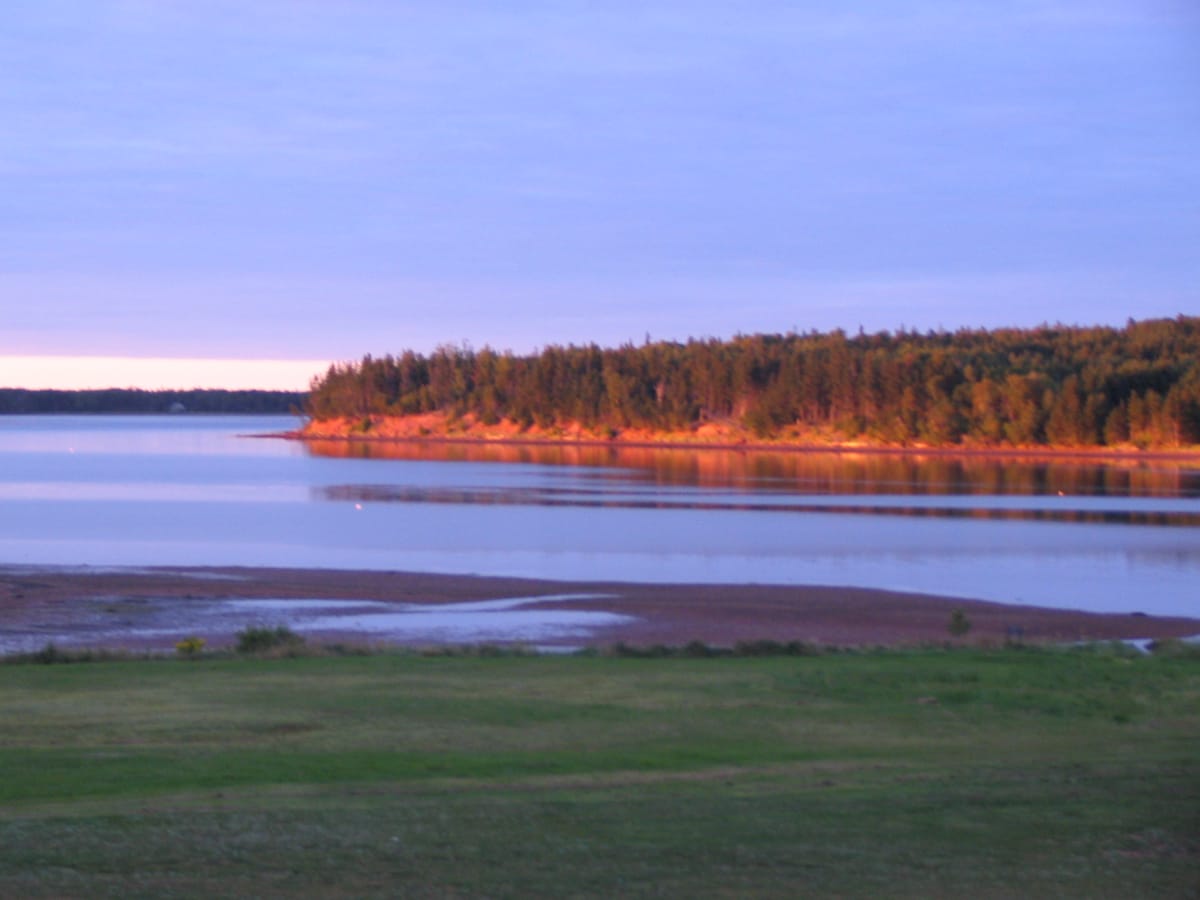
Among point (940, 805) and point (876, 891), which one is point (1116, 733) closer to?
point (940, 805)

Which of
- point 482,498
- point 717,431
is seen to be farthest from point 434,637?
point 717,431

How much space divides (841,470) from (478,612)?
2401 inches

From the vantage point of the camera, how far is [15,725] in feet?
33.2

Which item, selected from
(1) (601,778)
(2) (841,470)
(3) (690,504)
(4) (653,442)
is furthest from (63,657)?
(4) (653,442)

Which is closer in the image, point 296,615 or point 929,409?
point 296,615

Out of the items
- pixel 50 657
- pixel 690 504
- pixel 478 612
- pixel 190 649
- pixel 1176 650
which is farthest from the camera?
pixel 690 504

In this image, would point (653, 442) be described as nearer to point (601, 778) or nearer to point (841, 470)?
point (841, 470)

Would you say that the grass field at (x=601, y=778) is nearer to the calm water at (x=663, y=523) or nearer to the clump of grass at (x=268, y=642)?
the clump of grass at (x=268, y=642)

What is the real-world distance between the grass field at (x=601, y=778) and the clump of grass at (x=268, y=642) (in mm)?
1869

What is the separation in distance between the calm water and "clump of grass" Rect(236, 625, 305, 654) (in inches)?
552

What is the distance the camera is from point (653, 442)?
131 m

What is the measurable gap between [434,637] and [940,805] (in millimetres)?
13918

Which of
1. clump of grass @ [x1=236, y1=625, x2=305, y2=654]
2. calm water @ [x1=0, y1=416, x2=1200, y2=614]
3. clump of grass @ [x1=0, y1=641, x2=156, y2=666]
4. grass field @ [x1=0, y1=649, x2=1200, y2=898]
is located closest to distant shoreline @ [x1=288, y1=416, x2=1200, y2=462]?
calm water @ [x1=0, y1=416, x2=1200, y2=614]

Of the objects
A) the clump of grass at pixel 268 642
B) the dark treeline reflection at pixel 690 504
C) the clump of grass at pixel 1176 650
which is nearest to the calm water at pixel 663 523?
the dark treeline reflection at pixel 690 504
